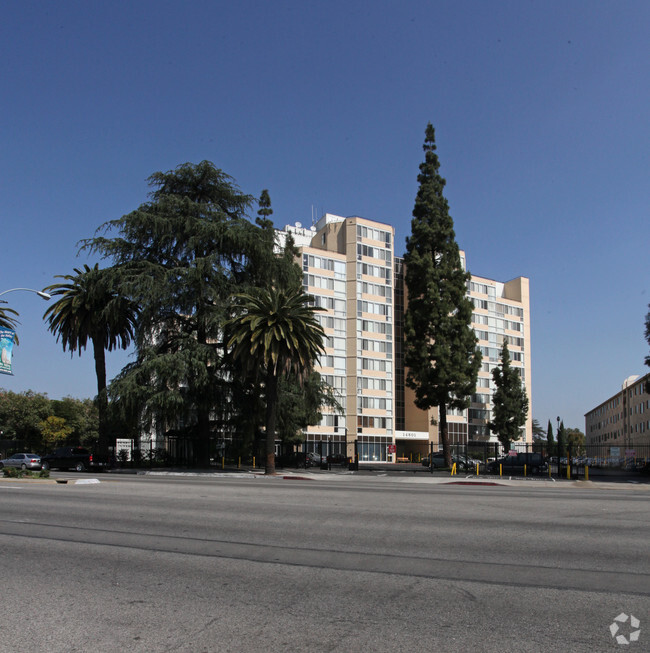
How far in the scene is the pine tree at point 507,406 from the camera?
77.9 m

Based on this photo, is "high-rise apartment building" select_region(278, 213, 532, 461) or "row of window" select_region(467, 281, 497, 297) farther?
"row of window" select_region(467, 281, 497, 297)

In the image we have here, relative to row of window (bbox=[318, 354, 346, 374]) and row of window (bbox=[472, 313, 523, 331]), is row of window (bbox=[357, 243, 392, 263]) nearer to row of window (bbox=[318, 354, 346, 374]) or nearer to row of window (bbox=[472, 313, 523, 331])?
row of window (bbox=[318, 354, 346, 374])

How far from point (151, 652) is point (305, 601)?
188cm

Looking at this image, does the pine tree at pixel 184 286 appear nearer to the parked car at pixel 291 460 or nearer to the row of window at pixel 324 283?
the parked car at pixel 291 460

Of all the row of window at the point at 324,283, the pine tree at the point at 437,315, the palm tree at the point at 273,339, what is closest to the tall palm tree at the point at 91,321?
the palm tree at the point at 273,339

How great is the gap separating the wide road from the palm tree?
2432cm

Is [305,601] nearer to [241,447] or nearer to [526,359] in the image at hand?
[241,447]

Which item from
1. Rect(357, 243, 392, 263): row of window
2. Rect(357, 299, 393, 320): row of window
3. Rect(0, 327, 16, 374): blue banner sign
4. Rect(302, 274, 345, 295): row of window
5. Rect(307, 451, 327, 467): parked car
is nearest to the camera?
Rect(0, 327, 16, 374): blue banner sign

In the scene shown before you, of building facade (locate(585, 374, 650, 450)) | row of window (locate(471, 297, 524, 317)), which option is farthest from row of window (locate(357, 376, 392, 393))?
building facade (locate(585, 374, 650, 450))

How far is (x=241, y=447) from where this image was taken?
45562 millimetres

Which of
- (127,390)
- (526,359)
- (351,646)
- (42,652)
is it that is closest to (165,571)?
(42,652)

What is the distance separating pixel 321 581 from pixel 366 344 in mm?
74454

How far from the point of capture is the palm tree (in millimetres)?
37844

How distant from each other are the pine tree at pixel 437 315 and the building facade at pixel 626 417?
2868cm
